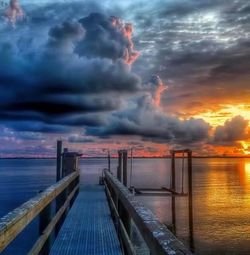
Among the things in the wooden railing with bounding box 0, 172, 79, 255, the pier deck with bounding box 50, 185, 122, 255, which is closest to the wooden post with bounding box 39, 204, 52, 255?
the wooden railing with bounding box 0, 172, 79, 255

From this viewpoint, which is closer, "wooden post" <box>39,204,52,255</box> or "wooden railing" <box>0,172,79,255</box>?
"wooden railing" <box>0,172,79,255</box>

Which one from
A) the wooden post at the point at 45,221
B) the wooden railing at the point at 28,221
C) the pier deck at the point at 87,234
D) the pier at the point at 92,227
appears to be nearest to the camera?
the pier at the point at 92,227

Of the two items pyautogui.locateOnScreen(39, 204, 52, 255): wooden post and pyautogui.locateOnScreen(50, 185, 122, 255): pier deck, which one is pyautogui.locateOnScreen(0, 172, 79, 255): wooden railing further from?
pyautogui.locateOnScreen(50, 185, 122, 255): pier deck

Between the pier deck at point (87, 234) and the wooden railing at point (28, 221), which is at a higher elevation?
the wooden railing at point (28, 221)

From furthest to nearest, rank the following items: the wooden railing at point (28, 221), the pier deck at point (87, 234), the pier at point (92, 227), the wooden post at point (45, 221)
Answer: the pier deck at point (87, 234) < the wooden post at point (45, 221) < the wooden railing at point (28, 221) < the pier at point (92, 227)

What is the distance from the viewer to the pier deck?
657 centimetres

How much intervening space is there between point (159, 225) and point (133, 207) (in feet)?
3.67

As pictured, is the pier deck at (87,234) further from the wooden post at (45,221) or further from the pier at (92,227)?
the wooden post at (45,221)

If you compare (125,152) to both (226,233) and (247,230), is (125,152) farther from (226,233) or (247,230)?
(247,230)

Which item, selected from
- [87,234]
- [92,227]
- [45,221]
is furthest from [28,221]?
[92,227]

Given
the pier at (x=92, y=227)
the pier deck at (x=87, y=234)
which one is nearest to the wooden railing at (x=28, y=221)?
the pier at (x=92, y=227)

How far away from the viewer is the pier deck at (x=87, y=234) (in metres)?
6.57

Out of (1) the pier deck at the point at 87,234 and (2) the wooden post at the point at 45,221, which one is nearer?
(2) the wooden post at the point at 45,221

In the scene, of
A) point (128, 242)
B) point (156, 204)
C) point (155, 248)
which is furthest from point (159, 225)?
point (156, 204)
